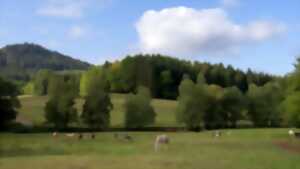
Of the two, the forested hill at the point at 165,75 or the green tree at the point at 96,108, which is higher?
the forested hill at the point at 165,75

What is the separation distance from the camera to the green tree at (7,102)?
3858 inches

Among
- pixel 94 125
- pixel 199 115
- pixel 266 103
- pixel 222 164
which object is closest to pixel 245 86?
pixel 266 103

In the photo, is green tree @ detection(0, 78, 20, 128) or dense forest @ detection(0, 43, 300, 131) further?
dense forest @ detection(0, 43, 300, 131)

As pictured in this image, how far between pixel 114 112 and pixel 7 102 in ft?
135

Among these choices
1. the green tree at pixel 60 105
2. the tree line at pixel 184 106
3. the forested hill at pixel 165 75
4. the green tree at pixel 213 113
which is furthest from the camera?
the forested hill at pixel 165 75

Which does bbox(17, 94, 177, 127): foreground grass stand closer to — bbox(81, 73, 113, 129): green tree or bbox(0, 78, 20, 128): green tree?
bbox(81, 73, 113, 129): green tree

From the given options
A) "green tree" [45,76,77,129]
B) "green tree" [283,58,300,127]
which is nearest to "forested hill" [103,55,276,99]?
"green tree" [45,76,77,129]

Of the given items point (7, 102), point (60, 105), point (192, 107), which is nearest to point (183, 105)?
point (192, 107)

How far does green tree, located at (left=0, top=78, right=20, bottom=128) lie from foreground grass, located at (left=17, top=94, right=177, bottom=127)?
9.97 meters

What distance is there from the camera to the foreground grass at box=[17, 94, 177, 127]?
119938 mm

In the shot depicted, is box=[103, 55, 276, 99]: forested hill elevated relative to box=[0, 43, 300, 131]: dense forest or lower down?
elevated

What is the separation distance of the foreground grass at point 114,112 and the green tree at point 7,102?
997cm

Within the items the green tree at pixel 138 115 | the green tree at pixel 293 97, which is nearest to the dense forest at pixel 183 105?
the green tree at pixel 138 115

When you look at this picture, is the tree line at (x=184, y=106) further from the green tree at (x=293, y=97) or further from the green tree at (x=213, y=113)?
the green tree at (x=293, y=97)
